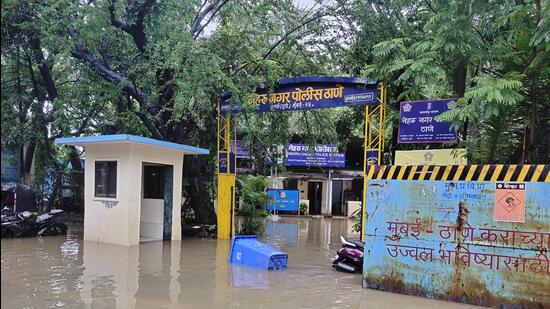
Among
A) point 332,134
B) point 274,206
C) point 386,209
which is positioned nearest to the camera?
point 386,209

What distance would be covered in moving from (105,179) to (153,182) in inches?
62.6

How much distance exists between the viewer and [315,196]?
28609 mm

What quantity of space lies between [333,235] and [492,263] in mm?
10425

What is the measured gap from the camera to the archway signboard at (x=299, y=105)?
40.0ft

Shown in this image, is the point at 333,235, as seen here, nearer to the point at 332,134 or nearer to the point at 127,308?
the point at 332,134

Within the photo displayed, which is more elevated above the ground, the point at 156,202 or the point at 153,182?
the point at 153,182

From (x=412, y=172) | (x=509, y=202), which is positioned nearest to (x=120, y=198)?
(x=412, y=172)

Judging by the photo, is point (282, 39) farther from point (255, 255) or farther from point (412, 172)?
point (412, 172)

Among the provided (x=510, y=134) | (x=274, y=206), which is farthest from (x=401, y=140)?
(x=274, y=206)

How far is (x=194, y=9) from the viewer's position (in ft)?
49.4

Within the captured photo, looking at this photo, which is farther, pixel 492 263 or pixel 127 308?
pixel 492 263

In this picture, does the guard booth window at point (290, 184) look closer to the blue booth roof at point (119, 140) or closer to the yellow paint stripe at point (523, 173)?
the blue booth roof at point (119, 140)

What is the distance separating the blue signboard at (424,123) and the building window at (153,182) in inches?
261

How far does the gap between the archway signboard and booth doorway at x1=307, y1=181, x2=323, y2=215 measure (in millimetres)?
13321
